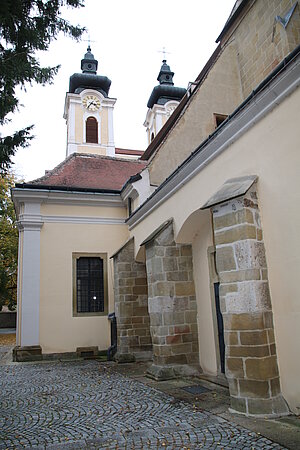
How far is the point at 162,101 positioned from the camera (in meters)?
34.5

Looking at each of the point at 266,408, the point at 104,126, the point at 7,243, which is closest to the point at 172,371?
the point at 266,408

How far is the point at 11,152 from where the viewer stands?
6738mm

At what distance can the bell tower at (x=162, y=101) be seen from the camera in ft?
110

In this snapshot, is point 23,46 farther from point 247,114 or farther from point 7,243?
point 7,243

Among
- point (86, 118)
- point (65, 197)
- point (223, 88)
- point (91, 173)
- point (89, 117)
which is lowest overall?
point (65, 197)

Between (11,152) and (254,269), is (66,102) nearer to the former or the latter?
(11,152)

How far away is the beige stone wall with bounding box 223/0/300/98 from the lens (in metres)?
8.80

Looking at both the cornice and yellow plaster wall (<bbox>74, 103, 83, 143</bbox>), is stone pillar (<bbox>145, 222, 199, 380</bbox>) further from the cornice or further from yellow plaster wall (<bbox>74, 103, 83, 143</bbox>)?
yellow plaster wall (<bbox>74, 103, 83, 143</bbox>)

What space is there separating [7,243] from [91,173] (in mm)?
11081

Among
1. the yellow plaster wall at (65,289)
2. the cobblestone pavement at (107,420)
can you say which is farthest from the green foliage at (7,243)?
the cobblestone pavement at (107,420)

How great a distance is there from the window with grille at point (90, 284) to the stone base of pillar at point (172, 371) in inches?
235

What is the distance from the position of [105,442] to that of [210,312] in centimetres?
409

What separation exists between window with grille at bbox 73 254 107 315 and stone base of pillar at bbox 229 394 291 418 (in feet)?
30.8

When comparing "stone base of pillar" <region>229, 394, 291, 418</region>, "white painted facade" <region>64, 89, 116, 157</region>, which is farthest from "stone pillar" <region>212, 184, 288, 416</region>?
"white painted facade" <region>64, 89, 116, 157</region>
